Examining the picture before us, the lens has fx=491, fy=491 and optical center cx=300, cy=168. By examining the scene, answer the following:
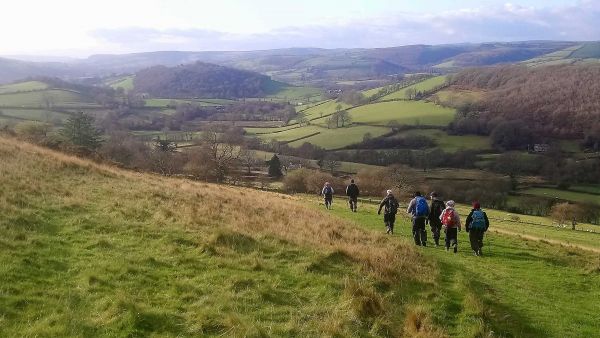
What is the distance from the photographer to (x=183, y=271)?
1098 cm

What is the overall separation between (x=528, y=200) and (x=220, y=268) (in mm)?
66879

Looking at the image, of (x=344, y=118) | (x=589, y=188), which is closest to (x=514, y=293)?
(x=589, y=188)

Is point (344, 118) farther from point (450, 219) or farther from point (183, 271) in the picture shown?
point (183, 271)

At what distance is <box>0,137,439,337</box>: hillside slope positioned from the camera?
8.39 metres

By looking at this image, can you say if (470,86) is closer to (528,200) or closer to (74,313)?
(528,200)

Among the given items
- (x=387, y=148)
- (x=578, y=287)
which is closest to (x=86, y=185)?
(x=578, y=287)

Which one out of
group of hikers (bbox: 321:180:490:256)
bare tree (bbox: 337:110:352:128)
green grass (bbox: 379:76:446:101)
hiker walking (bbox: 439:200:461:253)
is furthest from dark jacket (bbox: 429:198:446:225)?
green grass (bbox: 379:76:446:101)

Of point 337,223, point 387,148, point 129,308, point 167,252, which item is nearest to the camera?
point 129,308

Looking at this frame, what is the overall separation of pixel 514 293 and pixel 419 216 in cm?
623

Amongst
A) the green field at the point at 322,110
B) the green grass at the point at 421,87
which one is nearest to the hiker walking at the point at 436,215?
the green field at the point at 322,110

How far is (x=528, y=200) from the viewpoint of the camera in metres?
69.0

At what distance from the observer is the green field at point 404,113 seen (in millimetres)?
124875

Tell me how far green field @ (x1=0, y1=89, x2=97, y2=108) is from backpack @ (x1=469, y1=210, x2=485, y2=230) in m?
131

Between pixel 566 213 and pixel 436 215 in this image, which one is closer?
pixel 436 215
